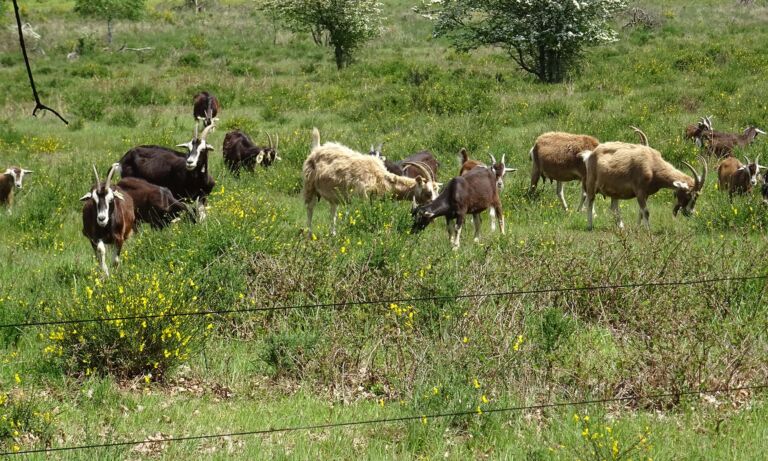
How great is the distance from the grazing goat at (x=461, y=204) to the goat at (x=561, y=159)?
2659 mm

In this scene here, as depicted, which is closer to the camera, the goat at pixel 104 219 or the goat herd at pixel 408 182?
the goat at pixel 104 219

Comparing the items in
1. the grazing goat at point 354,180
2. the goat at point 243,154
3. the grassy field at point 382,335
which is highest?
the grassy field at point 382,335

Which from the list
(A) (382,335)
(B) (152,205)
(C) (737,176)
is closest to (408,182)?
(B) (152,205)

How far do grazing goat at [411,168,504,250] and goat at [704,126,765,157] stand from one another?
284 inches

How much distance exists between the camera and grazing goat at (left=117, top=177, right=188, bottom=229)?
11.8 metres

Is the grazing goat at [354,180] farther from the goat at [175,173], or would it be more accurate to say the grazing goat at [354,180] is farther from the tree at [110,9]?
the tree at [110,9]

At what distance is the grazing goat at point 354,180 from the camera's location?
12.1 metres

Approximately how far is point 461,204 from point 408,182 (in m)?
1.32

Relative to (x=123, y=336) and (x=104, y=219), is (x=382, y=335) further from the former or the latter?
(x=104, y=219)

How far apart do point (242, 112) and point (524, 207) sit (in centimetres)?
1312

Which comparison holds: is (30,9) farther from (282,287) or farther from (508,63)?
(282,287)

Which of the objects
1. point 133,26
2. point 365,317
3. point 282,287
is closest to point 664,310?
point 365,317

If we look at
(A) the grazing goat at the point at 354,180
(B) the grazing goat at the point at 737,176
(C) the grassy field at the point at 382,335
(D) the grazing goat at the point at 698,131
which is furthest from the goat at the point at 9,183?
(D) the grazing goat at the point at 698,131

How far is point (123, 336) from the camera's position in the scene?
6.65 m
